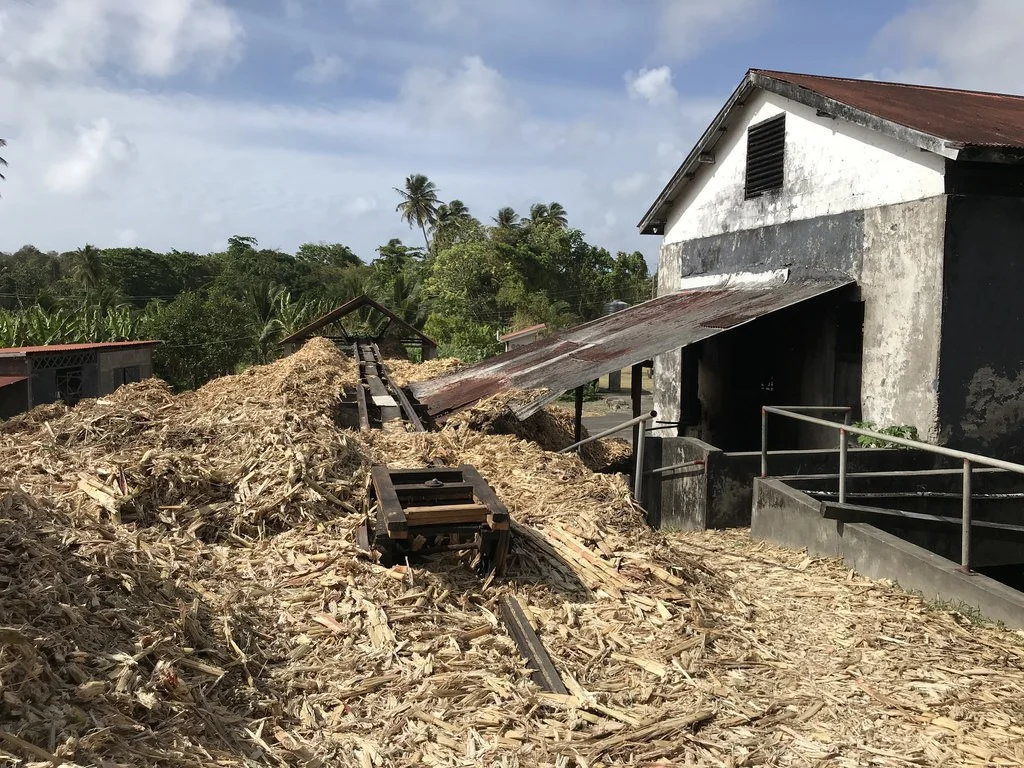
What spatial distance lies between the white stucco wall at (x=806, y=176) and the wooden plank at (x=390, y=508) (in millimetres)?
8056

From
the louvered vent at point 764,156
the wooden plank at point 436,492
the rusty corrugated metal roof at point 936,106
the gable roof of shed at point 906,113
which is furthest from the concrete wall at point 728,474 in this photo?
the louvered vent at point 764,156

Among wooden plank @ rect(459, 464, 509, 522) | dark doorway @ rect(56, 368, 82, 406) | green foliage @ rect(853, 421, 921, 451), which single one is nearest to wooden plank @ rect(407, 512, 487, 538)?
wooden plank @ rect(459, 464, 509, 522)

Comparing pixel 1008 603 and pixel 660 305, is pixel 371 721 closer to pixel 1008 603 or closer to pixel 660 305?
pixel 1008 603

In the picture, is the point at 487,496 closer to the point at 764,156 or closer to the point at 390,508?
the point at 390,508

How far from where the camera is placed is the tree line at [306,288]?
32562 mm

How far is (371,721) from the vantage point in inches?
153

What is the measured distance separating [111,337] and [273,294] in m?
10.9

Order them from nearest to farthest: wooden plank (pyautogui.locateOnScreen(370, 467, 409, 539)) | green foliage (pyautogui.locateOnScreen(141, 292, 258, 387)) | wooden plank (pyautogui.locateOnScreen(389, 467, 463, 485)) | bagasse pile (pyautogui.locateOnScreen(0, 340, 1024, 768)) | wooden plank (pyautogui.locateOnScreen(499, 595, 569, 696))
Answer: bagasse pile (pyautogui.locateOnScreen(0, 340, 1024, 768)), wooden plank (pyautogui.locateOnScreen(499, 595, 569, 696)), wooden plank (pyautogui.locateOnScreen(370, 467, 409, 539)), wooden plank (pyautogui.locateOnScreen(389, 467, 463, 485)), green foliage (pyautogui.locateOnScreen(141, 292, 258, 387))

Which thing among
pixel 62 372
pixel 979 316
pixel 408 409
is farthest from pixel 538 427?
pixel 62 372

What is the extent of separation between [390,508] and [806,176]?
9.76 meters

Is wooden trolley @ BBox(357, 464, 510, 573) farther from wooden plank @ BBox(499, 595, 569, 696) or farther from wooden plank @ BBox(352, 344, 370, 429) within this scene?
wooden plank @ BBox(352, 344, 370, 429)

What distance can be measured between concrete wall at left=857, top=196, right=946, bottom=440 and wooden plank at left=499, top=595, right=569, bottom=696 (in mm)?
6918

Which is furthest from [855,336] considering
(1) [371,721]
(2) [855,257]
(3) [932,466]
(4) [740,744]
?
(1) [371,721]

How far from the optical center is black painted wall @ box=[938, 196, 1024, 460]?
918 centimetres
